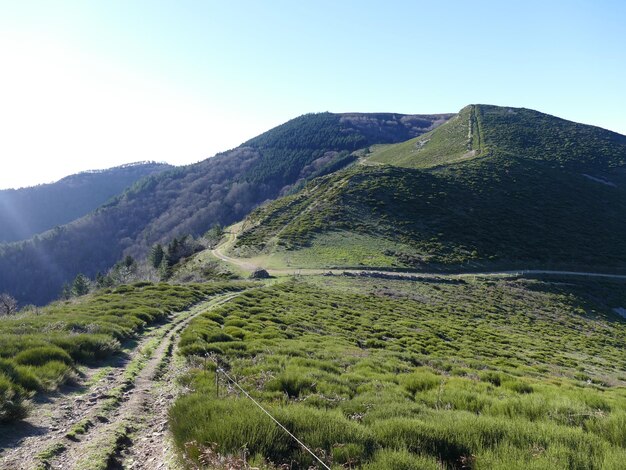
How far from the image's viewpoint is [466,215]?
71625 millimetres

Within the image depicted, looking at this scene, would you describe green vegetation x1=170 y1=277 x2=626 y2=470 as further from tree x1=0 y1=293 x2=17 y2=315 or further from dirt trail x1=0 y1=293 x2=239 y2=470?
tree x1=0 y1=293 x2=17 y2=315

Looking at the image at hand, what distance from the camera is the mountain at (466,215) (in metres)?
57.3

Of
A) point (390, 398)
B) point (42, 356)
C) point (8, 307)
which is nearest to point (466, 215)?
point (8, 307)

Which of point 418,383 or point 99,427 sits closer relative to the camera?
point 99,427

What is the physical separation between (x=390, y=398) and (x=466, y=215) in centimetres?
7005

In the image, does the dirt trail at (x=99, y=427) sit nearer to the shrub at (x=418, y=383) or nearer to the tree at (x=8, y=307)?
the shrub at (x=418, y=383)

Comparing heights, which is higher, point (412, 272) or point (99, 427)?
point (99, 427)

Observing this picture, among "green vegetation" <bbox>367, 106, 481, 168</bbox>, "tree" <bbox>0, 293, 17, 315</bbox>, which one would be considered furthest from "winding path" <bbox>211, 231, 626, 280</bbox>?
"green vegetation" <bbox>367, 106, 481, 168</bbox>

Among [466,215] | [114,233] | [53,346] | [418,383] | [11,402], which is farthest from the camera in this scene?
[114,233]

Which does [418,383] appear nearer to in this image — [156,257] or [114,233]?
[156,257]

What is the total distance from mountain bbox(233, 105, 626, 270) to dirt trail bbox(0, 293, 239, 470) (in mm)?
42403

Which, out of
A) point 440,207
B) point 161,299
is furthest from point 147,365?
point 440,207

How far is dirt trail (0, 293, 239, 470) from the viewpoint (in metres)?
5.41

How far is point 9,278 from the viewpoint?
16700 centimetres
